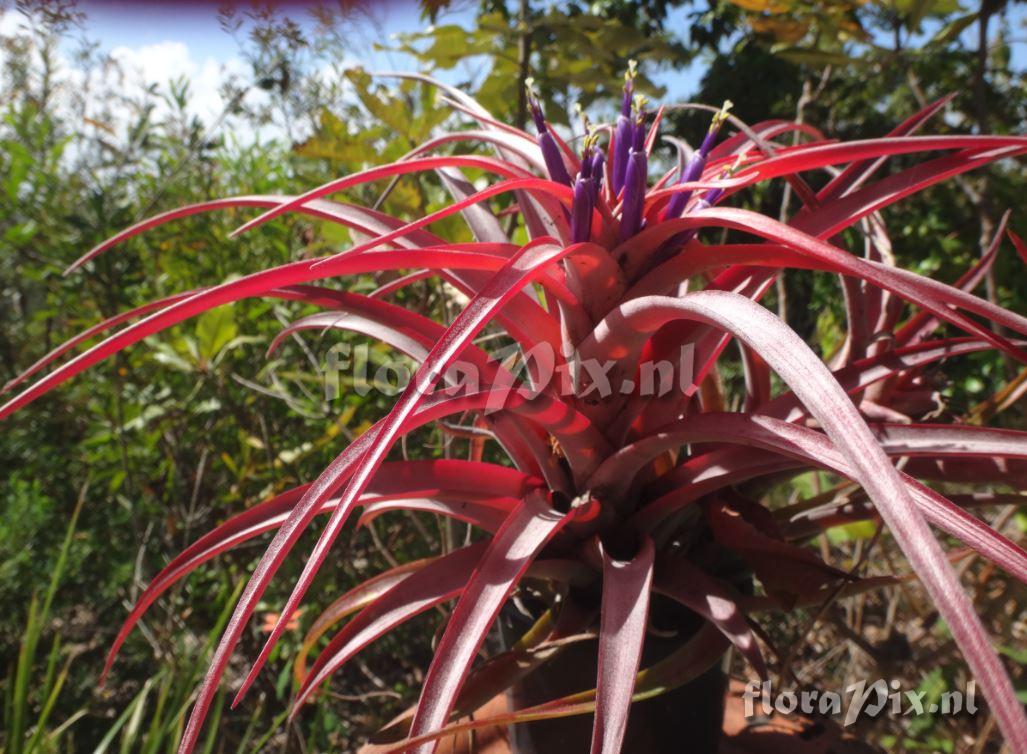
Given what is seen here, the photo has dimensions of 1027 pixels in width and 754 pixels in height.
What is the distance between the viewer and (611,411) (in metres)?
0.46

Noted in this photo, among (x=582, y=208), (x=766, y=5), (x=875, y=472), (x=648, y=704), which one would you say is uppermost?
(x=766, y=5)

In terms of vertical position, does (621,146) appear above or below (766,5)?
below

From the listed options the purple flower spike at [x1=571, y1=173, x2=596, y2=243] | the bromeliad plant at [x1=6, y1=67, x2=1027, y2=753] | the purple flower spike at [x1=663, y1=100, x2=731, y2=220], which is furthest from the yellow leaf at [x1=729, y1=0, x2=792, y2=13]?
the purple flower spike at [x1=571, y1=173, x2=596, y2=243]

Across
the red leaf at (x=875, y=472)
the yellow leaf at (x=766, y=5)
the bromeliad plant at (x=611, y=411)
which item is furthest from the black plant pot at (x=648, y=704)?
the yellow leaf at (x=766, y=5)

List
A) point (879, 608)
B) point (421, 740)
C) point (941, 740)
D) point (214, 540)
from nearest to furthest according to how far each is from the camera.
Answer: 1. point (421, 740)
2. point (214, 540)
3. point (941, 740)
4. point (879, 608)

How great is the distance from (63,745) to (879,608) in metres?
2.14

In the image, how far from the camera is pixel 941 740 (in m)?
1.39

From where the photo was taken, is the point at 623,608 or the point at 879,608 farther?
the point at 879,608

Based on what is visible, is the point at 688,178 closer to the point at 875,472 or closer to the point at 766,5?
the point at 875,472

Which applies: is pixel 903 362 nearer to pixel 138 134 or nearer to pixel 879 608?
pixel 138 134

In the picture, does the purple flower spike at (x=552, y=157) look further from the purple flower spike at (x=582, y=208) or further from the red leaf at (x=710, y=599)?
the red leaf at (x=710, y=599)

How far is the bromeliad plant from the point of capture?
0.33 meters

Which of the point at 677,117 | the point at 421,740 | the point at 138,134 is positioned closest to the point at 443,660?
the point at 421,740

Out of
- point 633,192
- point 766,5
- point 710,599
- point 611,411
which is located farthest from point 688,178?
point 766,5
